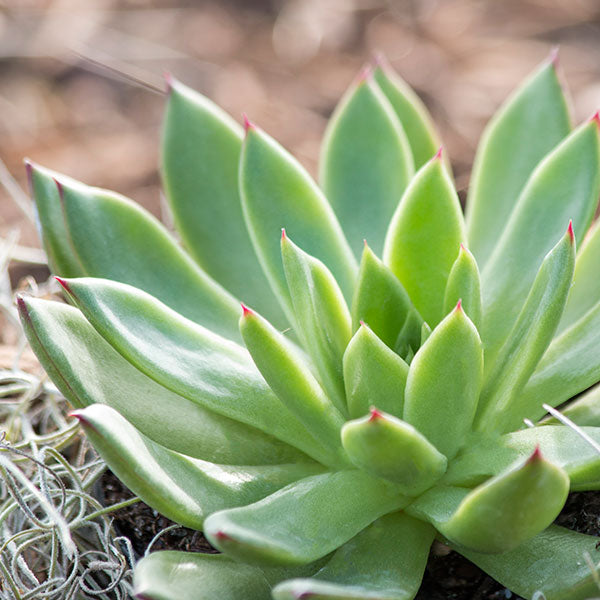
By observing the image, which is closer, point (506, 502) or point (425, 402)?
point (506, 502)

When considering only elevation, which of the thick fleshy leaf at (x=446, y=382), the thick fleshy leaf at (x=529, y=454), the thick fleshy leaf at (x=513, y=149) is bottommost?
the thick fleshy leaf at (x=529, y=454)

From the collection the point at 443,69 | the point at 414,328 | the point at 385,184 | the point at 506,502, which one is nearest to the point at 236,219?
the point at 385,184

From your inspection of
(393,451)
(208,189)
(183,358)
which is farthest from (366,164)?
(393,451)

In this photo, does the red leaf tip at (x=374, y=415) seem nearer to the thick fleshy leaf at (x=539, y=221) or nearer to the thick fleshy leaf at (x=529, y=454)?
the thick fleshy leaf at (x=529, y=454)

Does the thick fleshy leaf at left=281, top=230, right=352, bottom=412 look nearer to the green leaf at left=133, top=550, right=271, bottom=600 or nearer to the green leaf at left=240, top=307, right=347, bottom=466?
the green leaf at left=240, top=307, right=347, bottom=466

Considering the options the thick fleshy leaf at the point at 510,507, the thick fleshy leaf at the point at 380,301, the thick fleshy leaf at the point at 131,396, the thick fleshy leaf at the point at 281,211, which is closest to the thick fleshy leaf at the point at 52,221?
the thick fleshy leaf at the point at 131,396

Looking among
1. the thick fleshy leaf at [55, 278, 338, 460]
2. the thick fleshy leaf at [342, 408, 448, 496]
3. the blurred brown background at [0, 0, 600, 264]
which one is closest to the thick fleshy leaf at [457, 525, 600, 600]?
the thick fleshy leaf at [342, 408, 448, 496]

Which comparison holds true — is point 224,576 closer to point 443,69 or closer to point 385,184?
point 385,184
